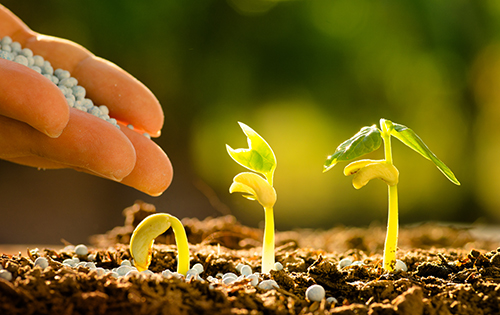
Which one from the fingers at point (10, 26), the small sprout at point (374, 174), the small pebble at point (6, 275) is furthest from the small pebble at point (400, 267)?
the fingers at point (10, 26)

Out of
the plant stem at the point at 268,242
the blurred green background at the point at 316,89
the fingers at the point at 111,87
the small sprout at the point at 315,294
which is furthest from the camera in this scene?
the blurred green background at the point at 316,89

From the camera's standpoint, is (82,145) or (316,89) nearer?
(82,145)

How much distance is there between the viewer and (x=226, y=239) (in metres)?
1.30

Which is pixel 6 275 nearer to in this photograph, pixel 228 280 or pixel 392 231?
pixel 228 280

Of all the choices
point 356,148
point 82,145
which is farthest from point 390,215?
point 82,145

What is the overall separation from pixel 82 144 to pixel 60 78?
23cm

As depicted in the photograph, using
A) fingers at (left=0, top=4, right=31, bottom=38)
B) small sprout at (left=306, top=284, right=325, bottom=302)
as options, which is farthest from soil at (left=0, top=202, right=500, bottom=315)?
fingers at (left=0, top=4, right=31, bottom=38)

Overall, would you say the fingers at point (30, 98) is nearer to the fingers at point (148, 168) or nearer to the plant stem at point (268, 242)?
the fingers at point (148, 168)

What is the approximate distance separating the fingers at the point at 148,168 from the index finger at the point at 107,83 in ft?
0.29

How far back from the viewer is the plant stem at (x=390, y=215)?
2.26ft

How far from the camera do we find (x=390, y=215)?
2.30 feet

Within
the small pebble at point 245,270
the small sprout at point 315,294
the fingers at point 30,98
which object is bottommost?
the small sprout at point 315,294

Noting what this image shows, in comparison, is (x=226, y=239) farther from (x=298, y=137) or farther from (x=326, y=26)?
(x=326, y=26)

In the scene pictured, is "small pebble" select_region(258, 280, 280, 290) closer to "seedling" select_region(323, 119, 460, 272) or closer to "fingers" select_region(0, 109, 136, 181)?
"seedling" select_region(323, 119, 460, 272)
